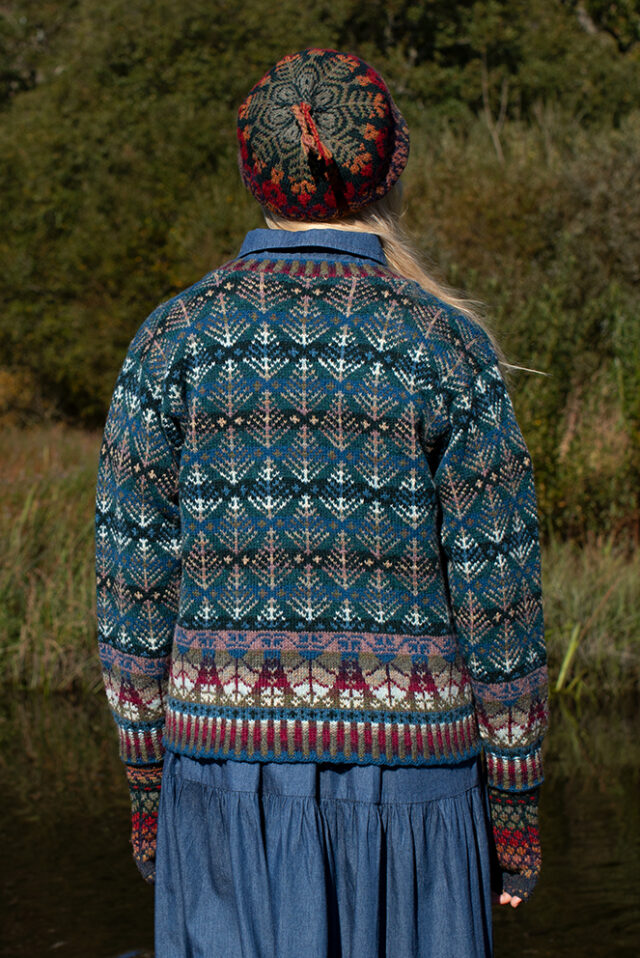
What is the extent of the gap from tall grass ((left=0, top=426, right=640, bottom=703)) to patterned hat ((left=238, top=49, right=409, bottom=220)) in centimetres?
441

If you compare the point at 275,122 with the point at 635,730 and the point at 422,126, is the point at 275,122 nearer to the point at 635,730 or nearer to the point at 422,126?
the point at 635,730

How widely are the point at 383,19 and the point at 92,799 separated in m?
18.0

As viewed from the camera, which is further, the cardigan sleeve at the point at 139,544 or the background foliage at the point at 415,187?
the background foliage at the point at 415,187

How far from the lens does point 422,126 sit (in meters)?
17.2

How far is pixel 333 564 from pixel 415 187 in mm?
10866

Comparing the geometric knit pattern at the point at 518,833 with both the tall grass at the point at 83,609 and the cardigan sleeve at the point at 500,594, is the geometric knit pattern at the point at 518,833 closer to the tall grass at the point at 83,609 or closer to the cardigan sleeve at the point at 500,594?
the cardigan sleeve at the point at 500,594

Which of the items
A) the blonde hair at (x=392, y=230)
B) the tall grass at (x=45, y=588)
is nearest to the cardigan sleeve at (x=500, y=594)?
the blonde hair at (x=392, y=230)

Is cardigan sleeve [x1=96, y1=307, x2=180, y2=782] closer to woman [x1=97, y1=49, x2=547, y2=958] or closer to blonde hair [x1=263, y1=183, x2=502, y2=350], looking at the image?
woman [x1=97, y1=49, x2=547, y2=958]

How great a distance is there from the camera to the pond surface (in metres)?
3.78

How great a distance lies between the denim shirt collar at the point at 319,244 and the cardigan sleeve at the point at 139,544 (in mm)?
195

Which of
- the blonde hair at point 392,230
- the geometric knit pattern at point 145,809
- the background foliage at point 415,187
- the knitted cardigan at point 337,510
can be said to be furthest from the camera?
the background foliage at point 415,187

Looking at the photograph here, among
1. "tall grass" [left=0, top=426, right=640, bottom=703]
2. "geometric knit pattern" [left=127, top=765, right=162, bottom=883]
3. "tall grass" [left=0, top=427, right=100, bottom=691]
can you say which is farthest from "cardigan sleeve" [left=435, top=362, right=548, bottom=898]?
"tall grass" [left=0, top=427, right=100, bottom=691]

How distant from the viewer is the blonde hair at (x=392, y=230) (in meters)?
1.80

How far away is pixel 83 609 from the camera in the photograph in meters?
6.30
